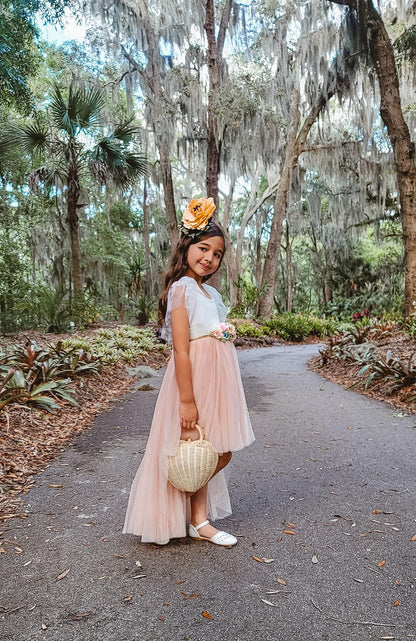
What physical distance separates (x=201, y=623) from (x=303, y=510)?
1.09 m

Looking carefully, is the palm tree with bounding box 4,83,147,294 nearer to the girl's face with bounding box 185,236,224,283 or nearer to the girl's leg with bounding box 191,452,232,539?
the girl's face with bounding box 185,236,224,283

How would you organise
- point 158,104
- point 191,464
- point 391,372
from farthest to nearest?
point 158,104, point 391,372, point 191,464

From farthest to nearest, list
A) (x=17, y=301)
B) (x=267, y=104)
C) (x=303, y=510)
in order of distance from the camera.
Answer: (x=267, y=104) → (x=17, y=301) → (x=303, y=510)

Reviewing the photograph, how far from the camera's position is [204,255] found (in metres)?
2.29

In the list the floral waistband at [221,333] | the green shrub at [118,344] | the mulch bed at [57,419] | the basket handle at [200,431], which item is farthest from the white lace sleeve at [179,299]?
the green shrub at [118,344]

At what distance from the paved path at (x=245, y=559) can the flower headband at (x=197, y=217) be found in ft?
4.89

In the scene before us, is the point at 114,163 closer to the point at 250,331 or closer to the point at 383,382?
the point at 250,331

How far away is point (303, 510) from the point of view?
2537mm

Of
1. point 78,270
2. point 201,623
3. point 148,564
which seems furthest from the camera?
point 78,270

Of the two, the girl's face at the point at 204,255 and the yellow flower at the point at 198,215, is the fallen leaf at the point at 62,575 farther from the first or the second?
the yellow flower at the point at 198,215

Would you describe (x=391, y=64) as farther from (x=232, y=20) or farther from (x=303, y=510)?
(x=303, y=510)

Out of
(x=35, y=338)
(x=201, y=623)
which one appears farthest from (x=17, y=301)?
(x=201, y=623)

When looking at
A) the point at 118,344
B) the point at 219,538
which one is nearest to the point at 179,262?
the point at 219,538

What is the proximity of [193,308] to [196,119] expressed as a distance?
1257 centimetres
